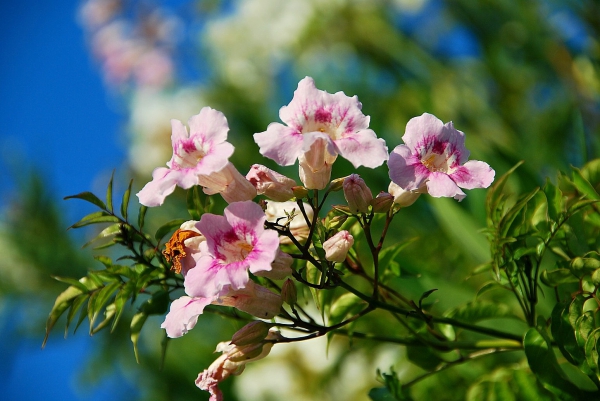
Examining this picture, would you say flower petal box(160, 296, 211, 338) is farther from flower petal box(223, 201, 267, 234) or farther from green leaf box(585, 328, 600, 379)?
green leaf box(585, 328, 600, 379)

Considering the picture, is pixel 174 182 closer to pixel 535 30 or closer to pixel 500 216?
pixel 500 216

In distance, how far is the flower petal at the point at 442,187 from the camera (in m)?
0.48

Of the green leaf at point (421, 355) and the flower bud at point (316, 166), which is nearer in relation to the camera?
the flower bud at point (316, 166)

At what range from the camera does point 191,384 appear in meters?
1.55

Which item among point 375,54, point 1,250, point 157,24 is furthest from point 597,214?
point 157,24

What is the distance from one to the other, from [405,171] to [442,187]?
0.10 ft

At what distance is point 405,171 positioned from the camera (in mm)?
491

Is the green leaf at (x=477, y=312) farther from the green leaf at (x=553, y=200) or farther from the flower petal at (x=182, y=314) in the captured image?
the flower petal at (x=182, y=314)

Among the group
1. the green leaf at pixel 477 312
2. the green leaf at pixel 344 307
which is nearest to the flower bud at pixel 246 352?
the green leaf at pixel 344 307

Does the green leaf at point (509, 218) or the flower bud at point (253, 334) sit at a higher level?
the flower bud at point (253, 334)

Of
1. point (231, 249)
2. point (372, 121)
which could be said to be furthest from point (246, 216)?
point (372, 121)

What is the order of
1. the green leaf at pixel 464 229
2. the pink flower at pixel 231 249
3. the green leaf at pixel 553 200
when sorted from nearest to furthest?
the pink flower at pixel 231 249, the green leaf at pixel 553 200, the green leaf at pixel 464 229

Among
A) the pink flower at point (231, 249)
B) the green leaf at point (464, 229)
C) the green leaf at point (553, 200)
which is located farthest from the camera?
the green leaf at point (464, 229)

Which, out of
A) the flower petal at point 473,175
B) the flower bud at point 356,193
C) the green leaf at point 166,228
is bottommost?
the flower petal at point 473,175
